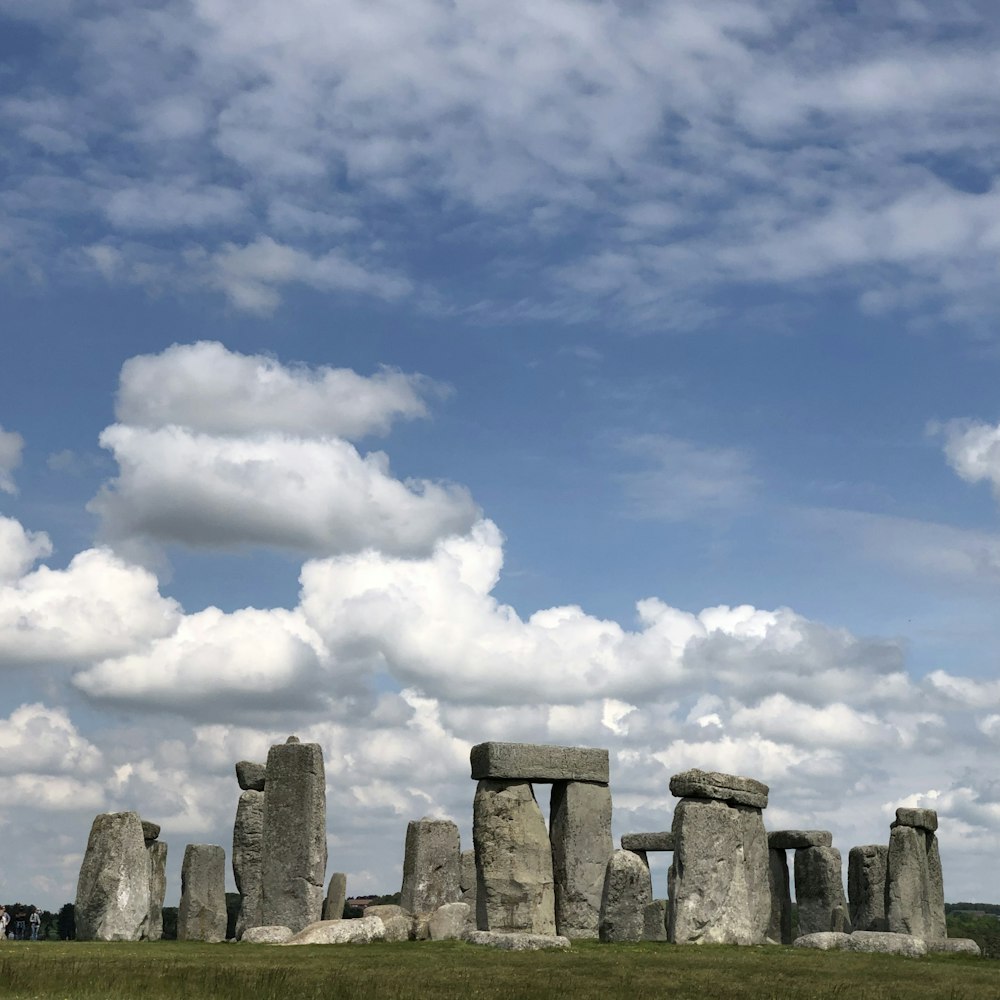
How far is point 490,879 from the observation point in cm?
2467

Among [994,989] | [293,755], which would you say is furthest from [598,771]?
[994,989]

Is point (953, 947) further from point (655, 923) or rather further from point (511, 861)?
point (511, 861)

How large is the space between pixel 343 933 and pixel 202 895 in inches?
358


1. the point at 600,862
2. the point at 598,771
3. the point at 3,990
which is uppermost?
the point at 598,771

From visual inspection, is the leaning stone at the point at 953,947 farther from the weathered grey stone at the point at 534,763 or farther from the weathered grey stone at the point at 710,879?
the weathered grey stone at the point at 534,763

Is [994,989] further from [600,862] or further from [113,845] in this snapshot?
[113,845]

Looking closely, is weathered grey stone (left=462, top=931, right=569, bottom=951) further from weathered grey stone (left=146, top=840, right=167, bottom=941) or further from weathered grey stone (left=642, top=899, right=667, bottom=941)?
weathered grey stone (left=146, top=840, right=167, bottom=941)

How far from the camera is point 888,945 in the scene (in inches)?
875

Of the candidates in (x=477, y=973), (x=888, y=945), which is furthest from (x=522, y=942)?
(x=888, y=945)

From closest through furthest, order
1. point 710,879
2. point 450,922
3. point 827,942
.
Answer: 1. point 827,942
2. point 710,879
3. point 450,922

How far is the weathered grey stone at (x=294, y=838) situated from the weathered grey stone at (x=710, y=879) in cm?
711

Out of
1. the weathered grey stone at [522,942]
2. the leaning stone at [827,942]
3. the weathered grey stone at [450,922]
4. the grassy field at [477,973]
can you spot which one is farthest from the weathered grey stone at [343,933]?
the leaning stone at [827,942]

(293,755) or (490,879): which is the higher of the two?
(293,755)

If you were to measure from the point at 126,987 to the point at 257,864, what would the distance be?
14.6 m
